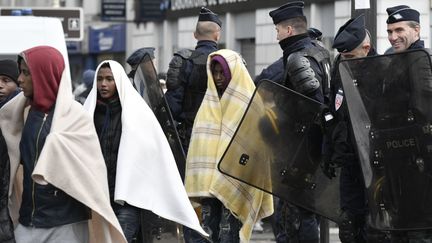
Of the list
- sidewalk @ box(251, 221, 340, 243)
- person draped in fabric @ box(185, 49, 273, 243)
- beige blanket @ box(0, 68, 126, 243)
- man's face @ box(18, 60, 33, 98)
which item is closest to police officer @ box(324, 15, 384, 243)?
person draped in fabric @ box(185, 49, 273, 243)

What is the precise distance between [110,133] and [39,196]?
1.30 meters

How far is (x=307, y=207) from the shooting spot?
8.56 meters

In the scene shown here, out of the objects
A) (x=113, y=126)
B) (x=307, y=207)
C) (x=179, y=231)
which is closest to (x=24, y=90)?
(x=113, y=126)

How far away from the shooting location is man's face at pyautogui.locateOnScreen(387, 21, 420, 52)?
25.0 ft

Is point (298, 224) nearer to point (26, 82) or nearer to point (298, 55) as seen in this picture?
point (298, 55)

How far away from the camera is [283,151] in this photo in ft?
27.7

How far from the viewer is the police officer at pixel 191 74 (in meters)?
10.1

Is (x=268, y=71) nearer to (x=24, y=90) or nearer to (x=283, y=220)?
(x=283, y=220)

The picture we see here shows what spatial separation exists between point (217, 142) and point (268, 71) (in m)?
0.66

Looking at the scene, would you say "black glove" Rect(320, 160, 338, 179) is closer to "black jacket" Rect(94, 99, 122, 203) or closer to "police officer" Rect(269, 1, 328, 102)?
"police officer" Rect(269, 1, 328, 102)

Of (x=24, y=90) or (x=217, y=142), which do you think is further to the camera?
(x=217, y=142)

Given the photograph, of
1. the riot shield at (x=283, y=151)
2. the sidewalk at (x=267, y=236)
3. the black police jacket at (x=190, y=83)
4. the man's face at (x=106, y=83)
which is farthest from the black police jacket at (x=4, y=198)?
the sidewalk at (x=267, y=236)

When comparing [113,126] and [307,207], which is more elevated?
[113,126]

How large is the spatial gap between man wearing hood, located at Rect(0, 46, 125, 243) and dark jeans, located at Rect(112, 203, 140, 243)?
109 centimetres
